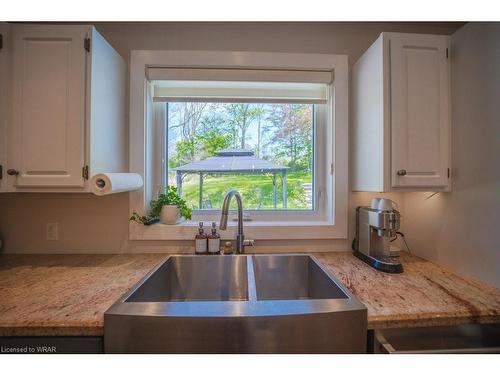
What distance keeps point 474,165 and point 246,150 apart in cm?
117

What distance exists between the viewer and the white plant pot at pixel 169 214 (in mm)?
1467

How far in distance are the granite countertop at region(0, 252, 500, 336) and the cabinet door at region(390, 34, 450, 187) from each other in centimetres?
45

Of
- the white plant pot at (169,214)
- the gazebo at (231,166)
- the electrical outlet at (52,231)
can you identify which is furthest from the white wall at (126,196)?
the gazebo at (231,166)

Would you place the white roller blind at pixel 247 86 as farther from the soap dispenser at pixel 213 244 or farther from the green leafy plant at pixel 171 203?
the soap dispenser at pixel 213 244

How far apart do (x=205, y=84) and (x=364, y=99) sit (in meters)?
0.95

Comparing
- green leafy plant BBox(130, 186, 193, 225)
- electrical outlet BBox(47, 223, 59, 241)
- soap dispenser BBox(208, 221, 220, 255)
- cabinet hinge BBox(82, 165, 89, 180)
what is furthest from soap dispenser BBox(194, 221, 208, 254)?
electrical outlet BBox(47, 223, 59, 241)

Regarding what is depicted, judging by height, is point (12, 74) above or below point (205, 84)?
below

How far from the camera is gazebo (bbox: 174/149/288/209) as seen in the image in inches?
64.7

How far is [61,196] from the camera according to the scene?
1452 mm

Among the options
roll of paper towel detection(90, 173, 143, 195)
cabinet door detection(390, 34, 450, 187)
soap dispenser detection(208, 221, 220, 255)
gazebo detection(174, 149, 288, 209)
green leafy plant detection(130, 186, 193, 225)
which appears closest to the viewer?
roll of paper towel detection(90, 173, 143, 195)

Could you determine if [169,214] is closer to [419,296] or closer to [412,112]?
[419,296]

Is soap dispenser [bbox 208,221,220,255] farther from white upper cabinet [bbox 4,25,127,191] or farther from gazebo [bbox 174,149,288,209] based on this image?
white upper cabinet [bbox 4,25,127,191]
